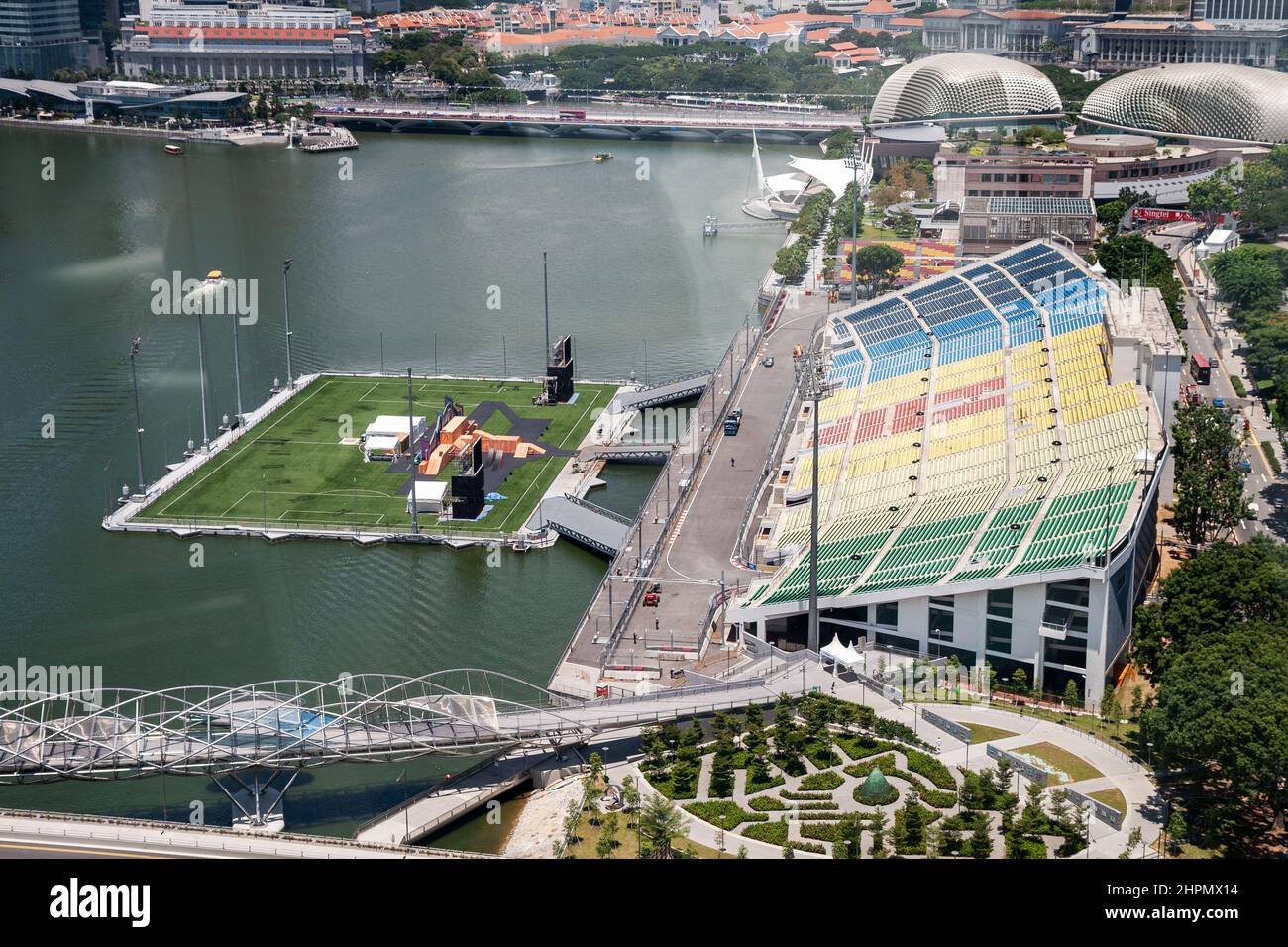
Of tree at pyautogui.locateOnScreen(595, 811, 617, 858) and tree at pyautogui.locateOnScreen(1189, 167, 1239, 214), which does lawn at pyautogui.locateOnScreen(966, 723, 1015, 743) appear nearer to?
tree at pyautogui.locateOnScreen(595, 811, 617, 858)

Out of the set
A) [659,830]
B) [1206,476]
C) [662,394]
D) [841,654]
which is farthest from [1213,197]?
[659,830]

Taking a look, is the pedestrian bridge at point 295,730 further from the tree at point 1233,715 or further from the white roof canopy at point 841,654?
the tree at point 1233,715

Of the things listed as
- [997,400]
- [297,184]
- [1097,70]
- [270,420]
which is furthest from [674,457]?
[1097,70]

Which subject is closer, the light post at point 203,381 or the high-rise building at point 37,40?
the light post at point 203,381

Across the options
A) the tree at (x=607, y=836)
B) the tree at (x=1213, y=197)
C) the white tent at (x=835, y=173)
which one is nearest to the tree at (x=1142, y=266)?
the tree at (x=1213, y=197)

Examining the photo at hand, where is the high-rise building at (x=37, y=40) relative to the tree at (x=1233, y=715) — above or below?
above

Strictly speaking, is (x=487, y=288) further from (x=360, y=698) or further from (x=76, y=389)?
(x=360, y=698)
